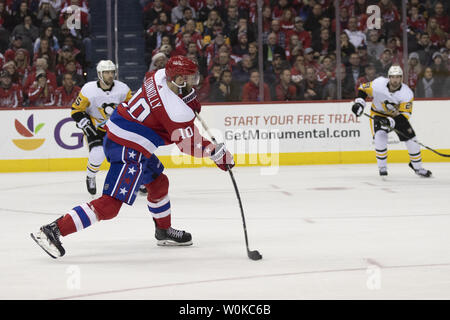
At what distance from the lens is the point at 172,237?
518 centimetres

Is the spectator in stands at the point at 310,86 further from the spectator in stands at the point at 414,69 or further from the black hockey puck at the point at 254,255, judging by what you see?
the black hockey puck at the point at 254,255

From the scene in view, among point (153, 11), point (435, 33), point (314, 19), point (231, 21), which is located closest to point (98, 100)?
point (231, 21)

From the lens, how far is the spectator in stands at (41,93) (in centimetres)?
1179

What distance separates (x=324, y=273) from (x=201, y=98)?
8.12 m

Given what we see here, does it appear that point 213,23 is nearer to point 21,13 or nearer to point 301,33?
point 301,33

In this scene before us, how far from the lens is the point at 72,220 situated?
4.62 m

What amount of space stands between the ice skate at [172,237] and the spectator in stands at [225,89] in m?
6.91

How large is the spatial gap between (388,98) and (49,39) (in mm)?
5276

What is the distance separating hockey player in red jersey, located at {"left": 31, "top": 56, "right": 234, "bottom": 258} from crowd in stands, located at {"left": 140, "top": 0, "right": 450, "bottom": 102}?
23.4ft

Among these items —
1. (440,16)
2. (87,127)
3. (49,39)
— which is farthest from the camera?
(440,16)

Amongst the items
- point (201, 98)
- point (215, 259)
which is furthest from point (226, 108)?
point (215, 259)

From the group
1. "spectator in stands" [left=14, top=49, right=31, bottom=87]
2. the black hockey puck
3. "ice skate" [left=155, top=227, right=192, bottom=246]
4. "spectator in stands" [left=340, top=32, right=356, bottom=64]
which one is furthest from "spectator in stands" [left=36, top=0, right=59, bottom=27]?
the black hockey puck

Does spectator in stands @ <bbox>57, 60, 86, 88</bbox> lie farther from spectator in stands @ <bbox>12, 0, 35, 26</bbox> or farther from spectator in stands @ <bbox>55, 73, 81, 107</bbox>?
spectator in stands @ <bbox>12, 0, 35, 26</bbox>

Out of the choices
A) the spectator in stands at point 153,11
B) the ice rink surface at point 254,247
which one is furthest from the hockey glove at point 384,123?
the spectator in stands at point 153,11
